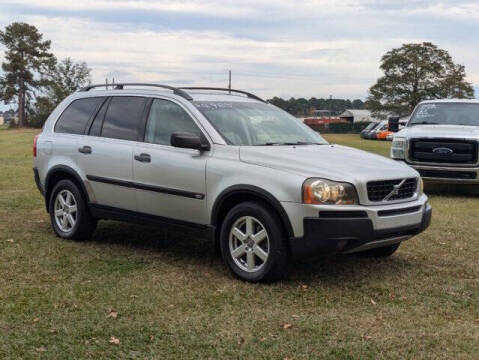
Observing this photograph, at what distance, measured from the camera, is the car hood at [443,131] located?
40.0ft

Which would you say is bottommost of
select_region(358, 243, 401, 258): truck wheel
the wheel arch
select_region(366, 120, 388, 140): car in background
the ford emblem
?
select_region(366, 120, 388, 140): car in background

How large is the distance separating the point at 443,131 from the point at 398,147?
2.85 ft

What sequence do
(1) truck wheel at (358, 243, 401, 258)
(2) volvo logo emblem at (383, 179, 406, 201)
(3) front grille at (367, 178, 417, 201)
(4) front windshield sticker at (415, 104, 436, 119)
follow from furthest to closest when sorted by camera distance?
1. (4) front windshield sticker at (415, 104, 436, 119)
2. (1) truck wheel at (358, 243, 401, 258)
3. (2) volvo logo emblem at (383, 179, 406, 201)
4. (3) front grille at (367, 178, 417, 201)

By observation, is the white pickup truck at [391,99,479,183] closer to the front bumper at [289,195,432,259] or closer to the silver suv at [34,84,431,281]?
the silver suv at [34,84,431,281]

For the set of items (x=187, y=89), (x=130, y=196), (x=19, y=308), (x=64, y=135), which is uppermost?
(x=187, y=89)

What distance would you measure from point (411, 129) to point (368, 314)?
8.33 m

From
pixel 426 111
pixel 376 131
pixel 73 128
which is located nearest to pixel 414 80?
pixel 376 131

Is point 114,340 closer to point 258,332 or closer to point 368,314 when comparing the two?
point 258,332

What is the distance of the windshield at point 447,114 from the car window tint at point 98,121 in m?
7.70

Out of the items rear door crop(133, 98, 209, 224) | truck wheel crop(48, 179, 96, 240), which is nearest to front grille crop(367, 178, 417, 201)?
rear door crop(133, 98, 209, 224)

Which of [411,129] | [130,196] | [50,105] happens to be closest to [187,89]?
[130,196]

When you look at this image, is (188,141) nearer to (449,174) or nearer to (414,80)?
(449,174)

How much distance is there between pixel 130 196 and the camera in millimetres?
7020

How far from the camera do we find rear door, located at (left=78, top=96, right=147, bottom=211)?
705cm
